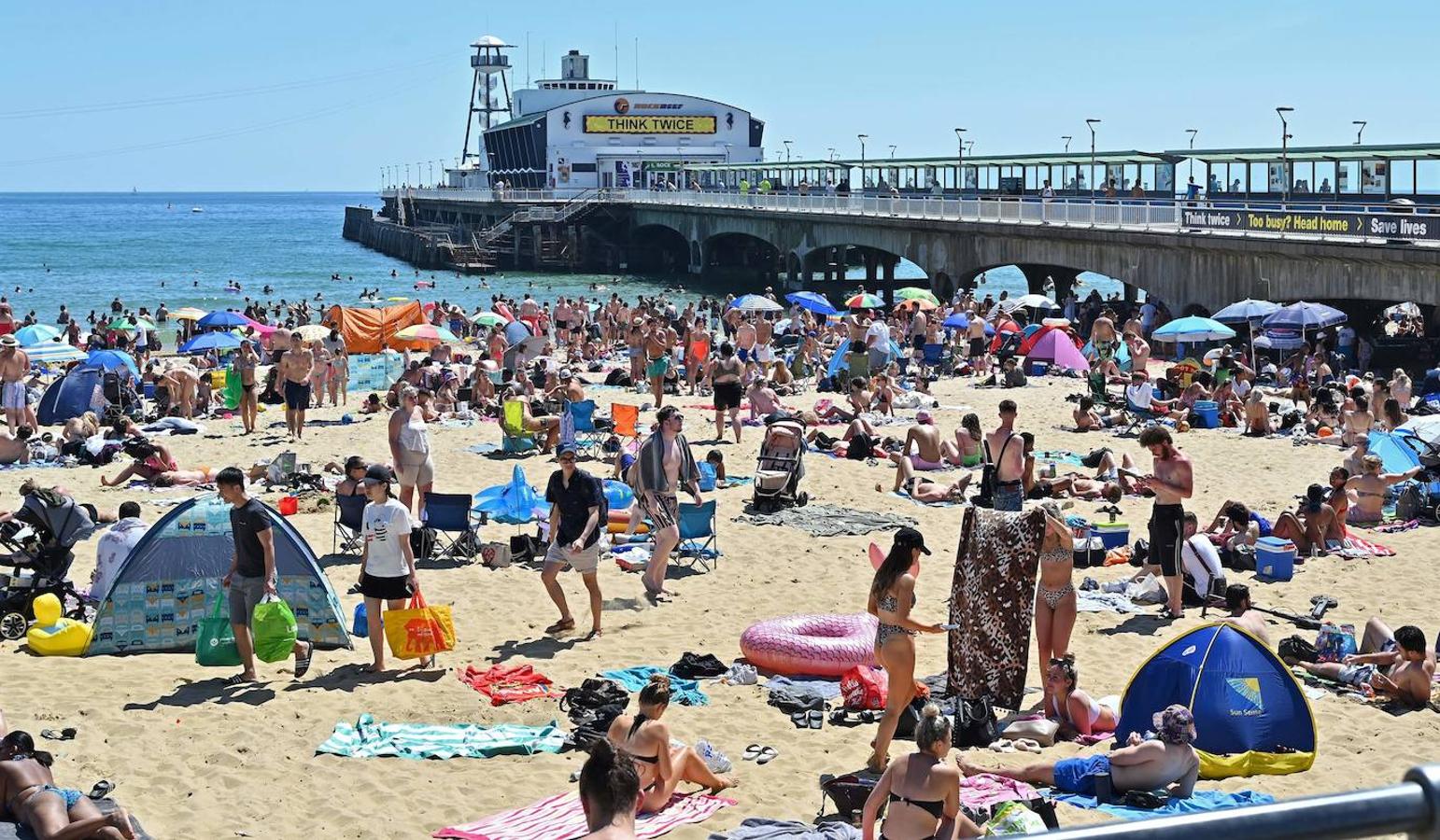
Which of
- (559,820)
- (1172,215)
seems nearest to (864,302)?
(1172,215)

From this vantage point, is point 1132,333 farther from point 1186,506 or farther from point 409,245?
point 409,245

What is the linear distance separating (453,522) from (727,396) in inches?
231

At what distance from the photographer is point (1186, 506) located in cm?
1487

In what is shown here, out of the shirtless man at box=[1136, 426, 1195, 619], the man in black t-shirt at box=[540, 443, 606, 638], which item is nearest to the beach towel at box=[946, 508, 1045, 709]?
the shirtless man at box=[1136, 426, 1195, 619]

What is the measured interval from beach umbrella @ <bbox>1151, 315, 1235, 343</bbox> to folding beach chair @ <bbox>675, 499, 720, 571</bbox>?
451 inches

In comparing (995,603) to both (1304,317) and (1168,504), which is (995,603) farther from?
(1304,317)

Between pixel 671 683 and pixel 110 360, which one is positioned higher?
pixel 110 360

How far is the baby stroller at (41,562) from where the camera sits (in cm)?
1003

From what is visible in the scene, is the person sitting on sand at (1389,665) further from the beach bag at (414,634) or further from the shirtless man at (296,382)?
the shirtless man at (296,382)

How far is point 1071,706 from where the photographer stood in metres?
8.19

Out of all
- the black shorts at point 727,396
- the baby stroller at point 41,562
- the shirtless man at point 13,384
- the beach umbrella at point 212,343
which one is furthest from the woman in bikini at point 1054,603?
the beach umbrella at point 212,343

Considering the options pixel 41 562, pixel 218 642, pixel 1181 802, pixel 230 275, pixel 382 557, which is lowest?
pixel 1181 802

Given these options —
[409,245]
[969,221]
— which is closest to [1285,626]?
[969,221]

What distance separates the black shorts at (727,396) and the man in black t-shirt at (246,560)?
9.17 metres
